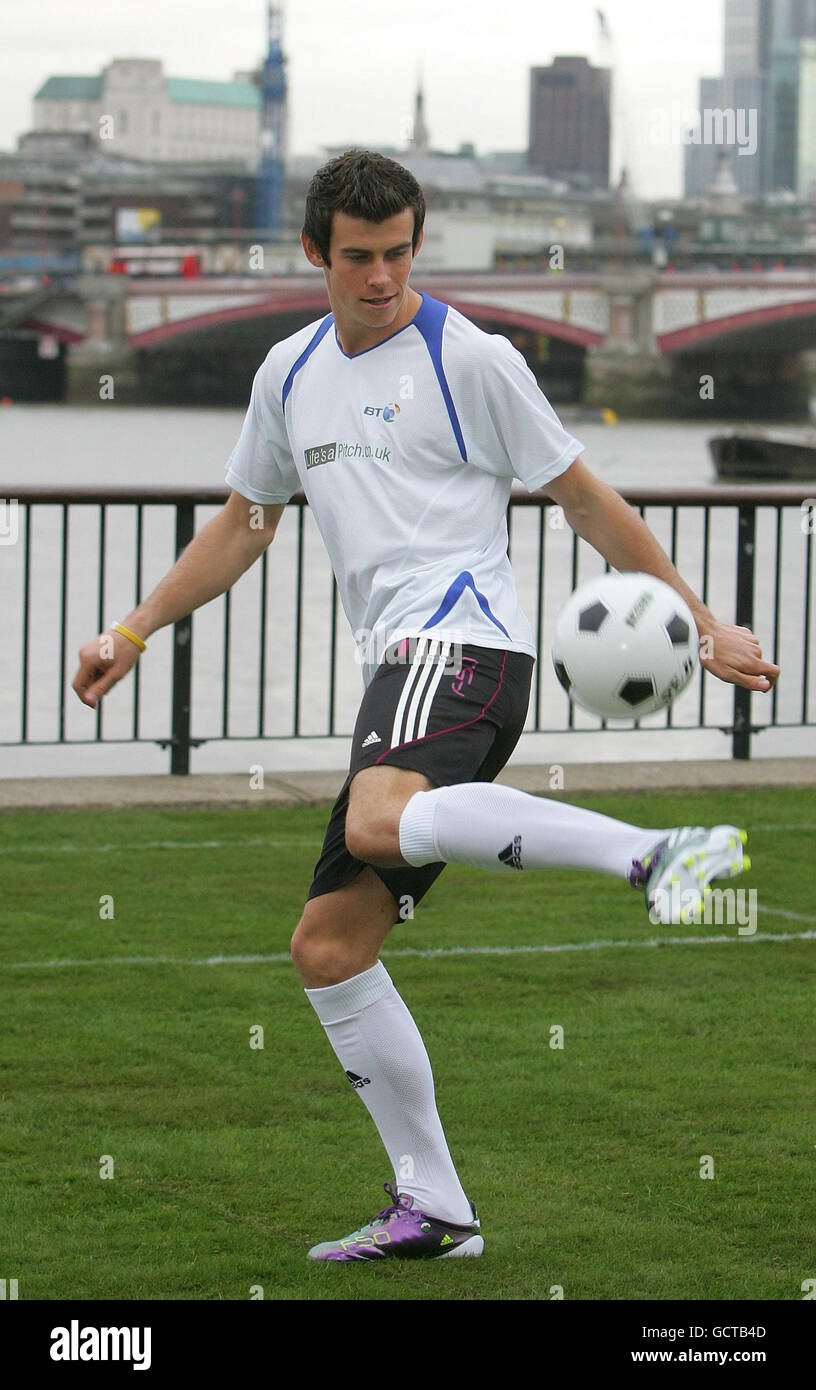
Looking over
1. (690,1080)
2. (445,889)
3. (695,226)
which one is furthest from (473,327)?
(695,226)

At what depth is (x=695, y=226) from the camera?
129625mm

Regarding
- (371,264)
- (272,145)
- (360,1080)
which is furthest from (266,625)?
(272,145)

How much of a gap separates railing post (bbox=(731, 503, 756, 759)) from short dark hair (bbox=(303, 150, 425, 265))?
6.09m

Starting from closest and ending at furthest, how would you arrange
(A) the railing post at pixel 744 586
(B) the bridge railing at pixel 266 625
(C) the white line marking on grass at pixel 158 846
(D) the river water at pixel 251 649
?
1. (C) the white line marking on grass at pixel 158 846
2. (B) the bridge railing at pixel 266 625
3. (A) the railing post at pixel 744 586
4. (D) the river water at pixel 251 649

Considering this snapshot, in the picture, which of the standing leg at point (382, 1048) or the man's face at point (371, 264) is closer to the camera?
the man's face at point (371, 264)

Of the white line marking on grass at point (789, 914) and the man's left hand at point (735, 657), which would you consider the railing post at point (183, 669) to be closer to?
the white line marking on grass at point (789, 914)

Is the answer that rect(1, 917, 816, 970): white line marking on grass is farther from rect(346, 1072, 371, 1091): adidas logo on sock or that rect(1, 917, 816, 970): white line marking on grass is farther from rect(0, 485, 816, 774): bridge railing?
rect(346, 1072, 371, 1091): adidas logo on sock

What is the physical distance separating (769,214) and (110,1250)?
140 metres

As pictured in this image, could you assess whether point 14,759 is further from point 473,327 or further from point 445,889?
point 473,327

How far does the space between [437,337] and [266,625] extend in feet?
23.4

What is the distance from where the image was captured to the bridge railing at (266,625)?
920 centimetres

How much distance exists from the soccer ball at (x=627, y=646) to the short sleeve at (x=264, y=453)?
0.76 metres

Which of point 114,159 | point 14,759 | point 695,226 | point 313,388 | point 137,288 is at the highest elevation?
point 114,159

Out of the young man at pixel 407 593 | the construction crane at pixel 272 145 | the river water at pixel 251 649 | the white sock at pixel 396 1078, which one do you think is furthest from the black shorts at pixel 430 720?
the construction crane at pixel 272 145
